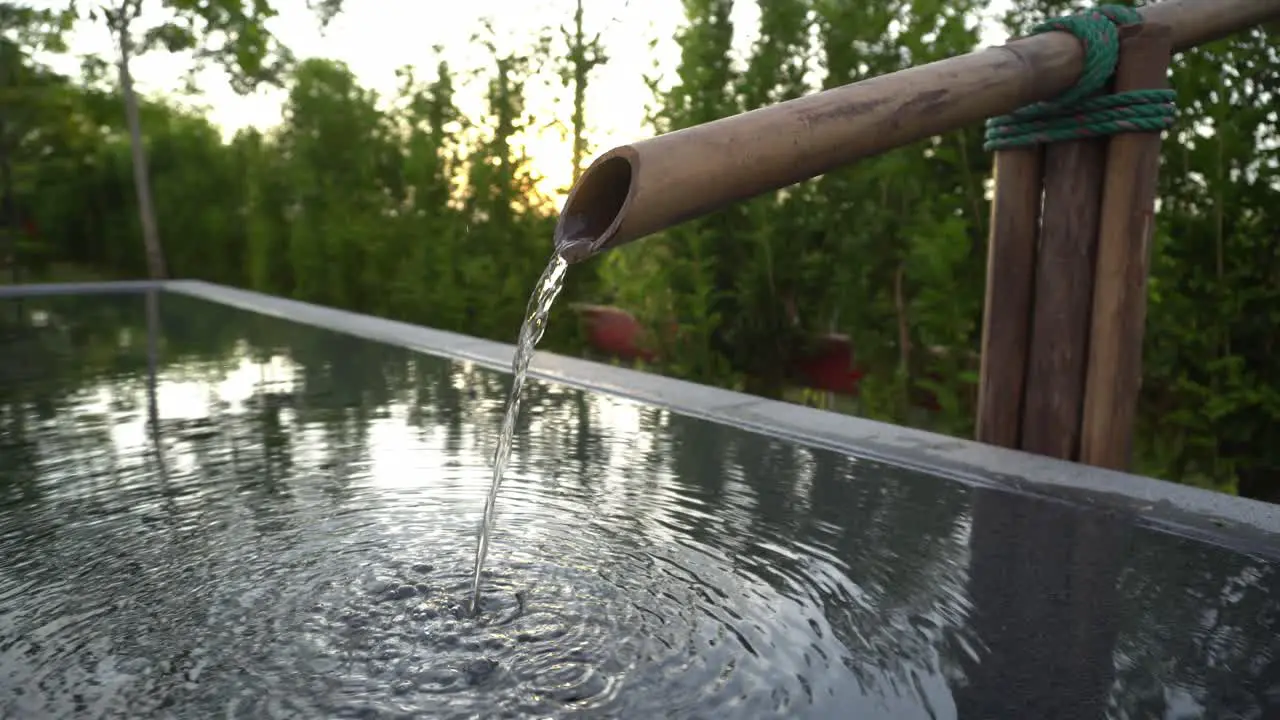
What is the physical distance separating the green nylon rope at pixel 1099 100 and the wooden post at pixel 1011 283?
0.59ft

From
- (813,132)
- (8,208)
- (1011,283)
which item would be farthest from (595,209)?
(8,208)

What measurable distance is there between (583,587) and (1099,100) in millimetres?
2460

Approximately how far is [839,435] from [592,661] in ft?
7.55

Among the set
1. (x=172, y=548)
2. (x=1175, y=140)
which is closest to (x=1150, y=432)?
(x=1175, y=140)

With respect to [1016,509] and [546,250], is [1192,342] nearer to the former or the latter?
[1016,509]

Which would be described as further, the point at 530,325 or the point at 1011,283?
the point at 1011,283

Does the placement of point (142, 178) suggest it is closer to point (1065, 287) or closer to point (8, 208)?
point (8, 208)

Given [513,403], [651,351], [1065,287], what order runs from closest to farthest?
[513,403]
[1065,287]
[651,351]

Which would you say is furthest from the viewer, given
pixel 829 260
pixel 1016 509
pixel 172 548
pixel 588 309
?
pixel 588 309

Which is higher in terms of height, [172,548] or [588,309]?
[588,309]

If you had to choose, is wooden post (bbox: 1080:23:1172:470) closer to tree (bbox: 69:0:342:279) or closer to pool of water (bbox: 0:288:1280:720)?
pool of water (bbox: 0:288:1280:720)

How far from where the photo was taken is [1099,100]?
359cm

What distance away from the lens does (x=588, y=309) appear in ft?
26.7

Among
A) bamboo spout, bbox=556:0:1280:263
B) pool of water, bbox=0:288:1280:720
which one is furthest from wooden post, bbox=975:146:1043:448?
pool of water, bbox=0:288:1280:720
